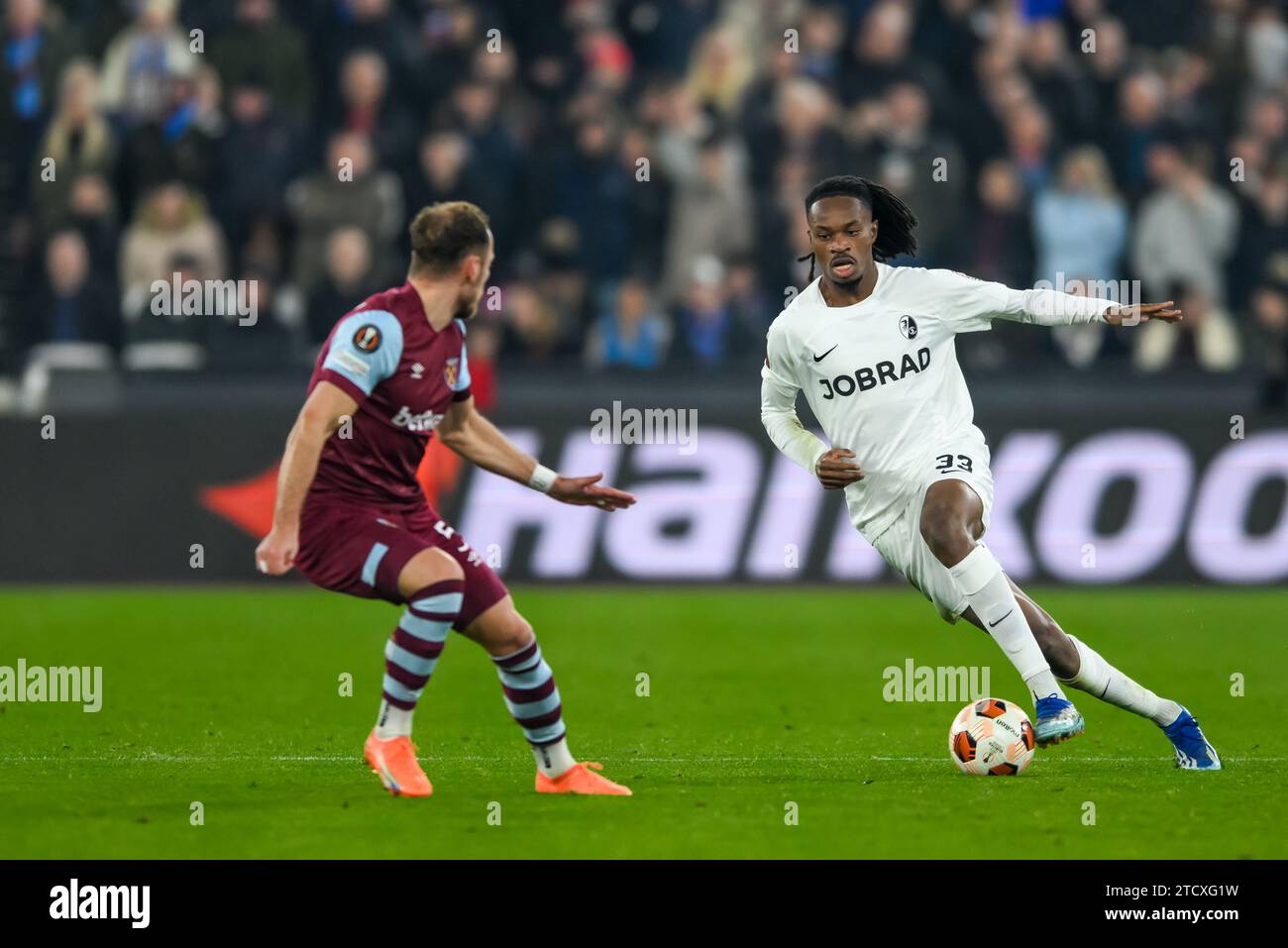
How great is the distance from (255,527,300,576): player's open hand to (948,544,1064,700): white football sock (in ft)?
8.49

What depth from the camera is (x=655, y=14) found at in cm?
1975

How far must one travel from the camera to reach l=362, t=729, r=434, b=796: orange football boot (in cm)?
774

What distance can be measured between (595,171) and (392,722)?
10.8 m

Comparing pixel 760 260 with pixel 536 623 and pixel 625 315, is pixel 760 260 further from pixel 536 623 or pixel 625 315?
pixel 536 623

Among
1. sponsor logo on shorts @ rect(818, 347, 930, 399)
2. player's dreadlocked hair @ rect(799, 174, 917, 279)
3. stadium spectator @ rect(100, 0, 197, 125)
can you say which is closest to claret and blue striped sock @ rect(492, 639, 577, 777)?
sponsor logo on shorts @ rect(818, 347, 930, 399)

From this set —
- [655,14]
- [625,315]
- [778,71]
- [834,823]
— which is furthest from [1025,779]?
[655,14]

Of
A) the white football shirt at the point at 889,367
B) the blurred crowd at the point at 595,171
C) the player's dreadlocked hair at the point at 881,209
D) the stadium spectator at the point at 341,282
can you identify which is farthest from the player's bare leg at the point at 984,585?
the stadium spectator at the point at 341,282

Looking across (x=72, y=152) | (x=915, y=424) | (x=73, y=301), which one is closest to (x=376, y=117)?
(x=72, y=152)

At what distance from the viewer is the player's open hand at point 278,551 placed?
7.27 meters

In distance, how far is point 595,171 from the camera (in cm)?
1798

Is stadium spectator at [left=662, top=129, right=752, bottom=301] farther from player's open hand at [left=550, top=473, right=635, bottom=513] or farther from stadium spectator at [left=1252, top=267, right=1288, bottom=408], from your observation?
player's open hand at [left=550, top=473, right=635, bottom=513]

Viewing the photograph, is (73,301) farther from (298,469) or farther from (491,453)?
(298,469)
